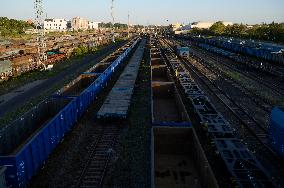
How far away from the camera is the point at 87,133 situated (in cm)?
2345

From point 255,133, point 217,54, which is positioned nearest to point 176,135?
point 255,133

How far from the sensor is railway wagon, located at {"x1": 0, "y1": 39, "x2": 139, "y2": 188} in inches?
542

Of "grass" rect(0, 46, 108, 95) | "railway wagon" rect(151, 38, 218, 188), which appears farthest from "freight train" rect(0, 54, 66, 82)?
"railway wagon" rect(151, 38, 218, 188)

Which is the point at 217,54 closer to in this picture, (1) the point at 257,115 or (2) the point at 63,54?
(2) the point at 63,54

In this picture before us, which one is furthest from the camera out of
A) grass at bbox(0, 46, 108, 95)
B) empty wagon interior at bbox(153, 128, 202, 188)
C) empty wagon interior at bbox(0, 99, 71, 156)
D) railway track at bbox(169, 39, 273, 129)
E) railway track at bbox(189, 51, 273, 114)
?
grass at bbox(0, 46, 108, 95)

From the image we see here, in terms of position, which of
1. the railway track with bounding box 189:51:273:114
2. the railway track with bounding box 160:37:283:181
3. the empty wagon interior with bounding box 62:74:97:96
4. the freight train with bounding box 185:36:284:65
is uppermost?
the freight train with bounding box 185:36:284:65

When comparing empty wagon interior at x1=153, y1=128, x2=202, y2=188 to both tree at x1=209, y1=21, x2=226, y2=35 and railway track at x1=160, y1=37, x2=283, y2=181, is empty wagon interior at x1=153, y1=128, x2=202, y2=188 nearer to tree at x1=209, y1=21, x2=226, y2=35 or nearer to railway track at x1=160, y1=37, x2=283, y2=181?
railway track at x1=160, y1=37, x2=283, y2=181

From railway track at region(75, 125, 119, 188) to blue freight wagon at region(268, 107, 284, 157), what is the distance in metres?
10.4

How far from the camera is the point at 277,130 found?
17.5 metres

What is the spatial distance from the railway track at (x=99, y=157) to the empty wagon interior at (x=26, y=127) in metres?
4.18

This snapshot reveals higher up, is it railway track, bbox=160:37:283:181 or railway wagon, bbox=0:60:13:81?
railway wagon, bbox=0:60:13:81

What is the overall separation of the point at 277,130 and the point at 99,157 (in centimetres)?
1117

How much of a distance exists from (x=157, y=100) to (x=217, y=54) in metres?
51.1

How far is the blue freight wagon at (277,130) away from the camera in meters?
17.0
